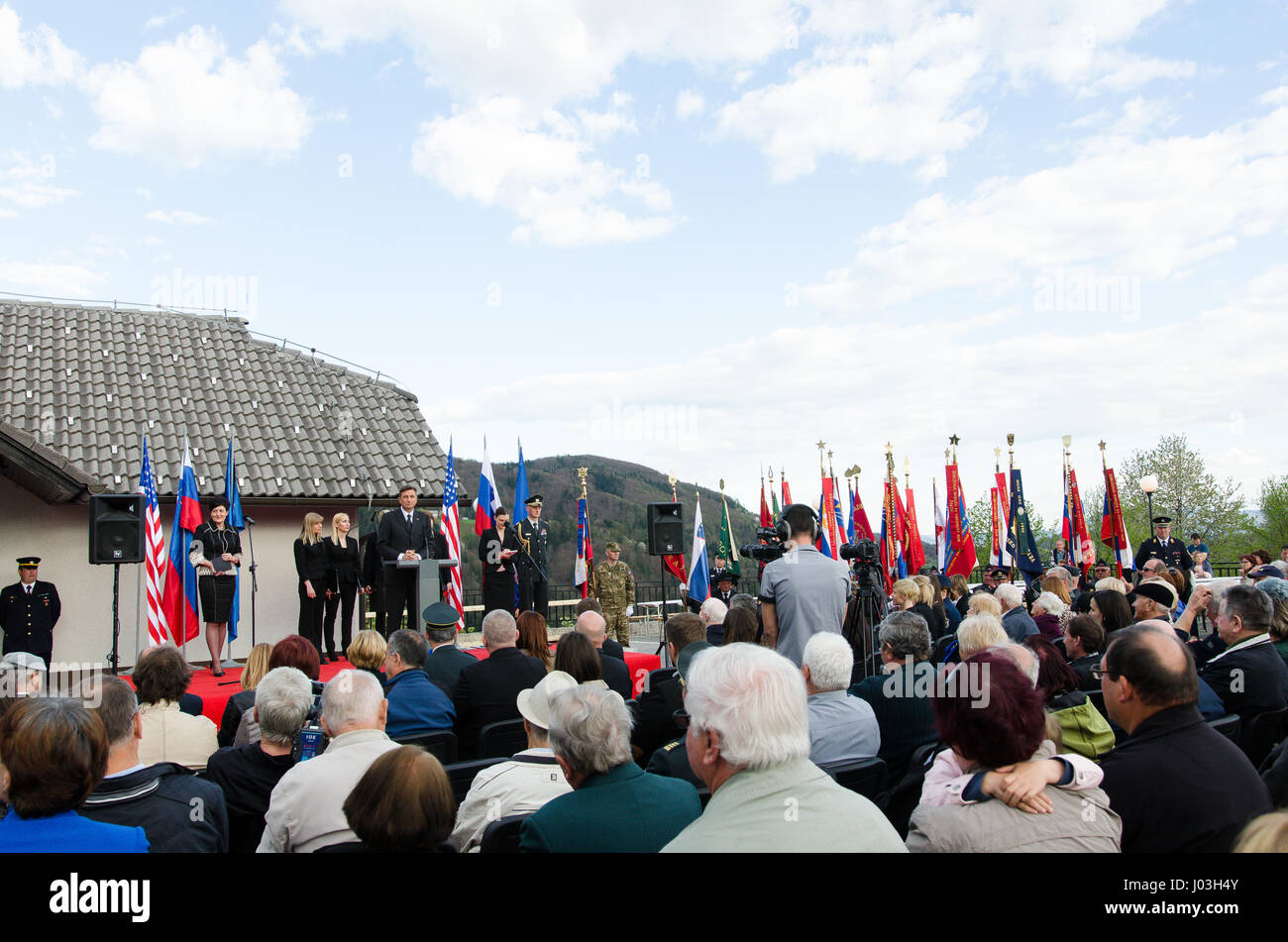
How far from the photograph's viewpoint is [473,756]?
4680mm

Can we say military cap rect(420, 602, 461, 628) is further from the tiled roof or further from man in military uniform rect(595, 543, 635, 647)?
the tiled roof

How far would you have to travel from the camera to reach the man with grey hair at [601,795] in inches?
90.9

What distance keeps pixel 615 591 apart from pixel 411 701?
6924 mm

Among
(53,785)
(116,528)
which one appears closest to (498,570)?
(116,528)

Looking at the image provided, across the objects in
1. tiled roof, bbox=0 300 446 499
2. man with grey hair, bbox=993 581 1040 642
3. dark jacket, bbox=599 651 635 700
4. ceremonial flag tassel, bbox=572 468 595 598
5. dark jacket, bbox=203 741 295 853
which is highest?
tiled roof, bbox=0 300 446 499

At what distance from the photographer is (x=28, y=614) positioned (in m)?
9.12

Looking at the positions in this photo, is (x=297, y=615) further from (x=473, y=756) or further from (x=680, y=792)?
(x=680, y=792)

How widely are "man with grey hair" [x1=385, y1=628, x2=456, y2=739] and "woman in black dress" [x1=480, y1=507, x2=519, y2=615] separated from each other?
18.8 ft

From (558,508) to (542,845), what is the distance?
150ft

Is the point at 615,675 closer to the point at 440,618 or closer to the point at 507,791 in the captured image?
the point at 440,618

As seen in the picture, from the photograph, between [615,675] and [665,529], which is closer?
[615,675]

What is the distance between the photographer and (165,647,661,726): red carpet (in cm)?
736

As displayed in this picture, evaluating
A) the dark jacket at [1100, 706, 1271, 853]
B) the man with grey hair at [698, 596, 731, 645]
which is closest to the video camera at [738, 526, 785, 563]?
the man with grey hair at [698, 596, 731, 645]

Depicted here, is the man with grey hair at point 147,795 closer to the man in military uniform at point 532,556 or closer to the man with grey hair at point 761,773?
the man with grey hair at point 761,773
